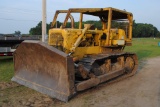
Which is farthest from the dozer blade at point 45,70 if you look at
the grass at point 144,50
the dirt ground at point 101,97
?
the grass at point 144,50

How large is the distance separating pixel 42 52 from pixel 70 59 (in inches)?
36.0

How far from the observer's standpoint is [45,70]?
688cm

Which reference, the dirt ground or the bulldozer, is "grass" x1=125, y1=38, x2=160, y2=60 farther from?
the dirt ground

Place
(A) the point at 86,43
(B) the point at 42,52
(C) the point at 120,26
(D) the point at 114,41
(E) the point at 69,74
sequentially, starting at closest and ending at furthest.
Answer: (E) the point at 69,74 < (B) the point at 42,52 < (A) the point at 86,43 < (D) the point at 114,41 < (C) the point at 120,26

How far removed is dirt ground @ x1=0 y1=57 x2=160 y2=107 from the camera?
6152 mm

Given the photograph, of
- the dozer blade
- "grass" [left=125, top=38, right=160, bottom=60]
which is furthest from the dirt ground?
"grass" [left=125, top=38, right=160, bottom=60]

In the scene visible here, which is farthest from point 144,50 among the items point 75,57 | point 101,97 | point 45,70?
point 45,70

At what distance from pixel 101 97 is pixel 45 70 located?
1.64 m

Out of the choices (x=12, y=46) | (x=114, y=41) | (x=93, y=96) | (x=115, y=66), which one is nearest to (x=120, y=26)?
(x=114, y=41)

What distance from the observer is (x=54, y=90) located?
646 centimetres

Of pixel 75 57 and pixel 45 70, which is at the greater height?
pixel 75 57

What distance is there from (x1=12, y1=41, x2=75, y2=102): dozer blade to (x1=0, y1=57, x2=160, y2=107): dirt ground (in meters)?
0.21

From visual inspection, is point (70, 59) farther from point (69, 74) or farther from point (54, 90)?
point (54, 90)

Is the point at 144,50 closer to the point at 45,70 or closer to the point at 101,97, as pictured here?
the point at 101,97
